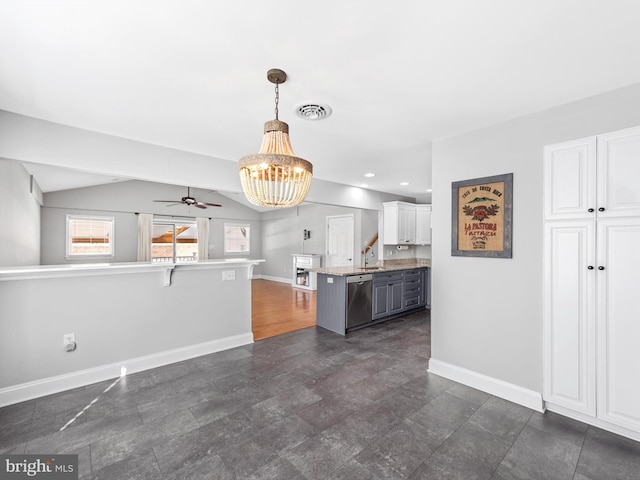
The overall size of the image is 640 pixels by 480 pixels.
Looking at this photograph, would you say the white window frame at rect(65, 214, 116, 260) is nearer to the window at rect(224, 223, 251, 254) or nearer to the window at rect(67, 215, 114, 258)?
the window at rect(67, 215, 114, 258)

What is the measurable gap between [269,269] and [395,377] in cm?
794

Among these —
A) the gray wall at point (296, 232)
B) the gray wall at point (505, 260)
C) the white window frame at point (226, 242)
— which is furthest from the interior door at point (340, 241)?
the gray wall at point (505, 260)

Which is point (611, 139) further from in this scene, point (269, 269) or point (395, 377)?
point (269, 269)

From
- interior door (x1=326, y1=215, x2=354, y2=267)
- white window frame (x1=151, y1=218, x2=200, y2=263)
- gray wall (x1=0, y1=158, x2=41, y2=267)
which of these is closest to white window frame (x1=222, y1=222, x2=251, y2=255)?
white window frame (x1=151, y1=218, x2=200, y2=263)

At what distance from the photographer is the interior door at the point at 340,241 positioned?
7.48 m

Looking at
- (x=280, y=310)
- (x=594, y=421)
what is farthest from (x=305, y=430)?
(x=280, y=310)

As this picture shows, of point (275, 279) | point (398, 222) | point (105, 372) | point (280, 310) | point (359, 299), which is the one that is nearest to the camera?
point (105, 372)

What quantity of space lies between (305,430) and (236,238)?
8.65 metres

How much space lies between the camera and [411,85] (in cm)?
201

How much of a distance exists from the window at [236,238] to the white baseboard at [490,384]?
814cm

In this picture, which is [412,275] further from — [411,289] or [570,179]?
[570,179]

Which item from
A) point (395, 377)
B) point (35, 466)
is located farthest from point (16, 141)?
point (395, 377)

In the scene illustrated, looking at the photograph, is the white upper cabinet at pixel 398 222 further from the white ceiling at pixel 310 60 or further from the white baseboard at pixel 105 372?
the white baseboard at pixel 105 372

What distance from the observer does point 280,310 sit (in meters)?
5.81
